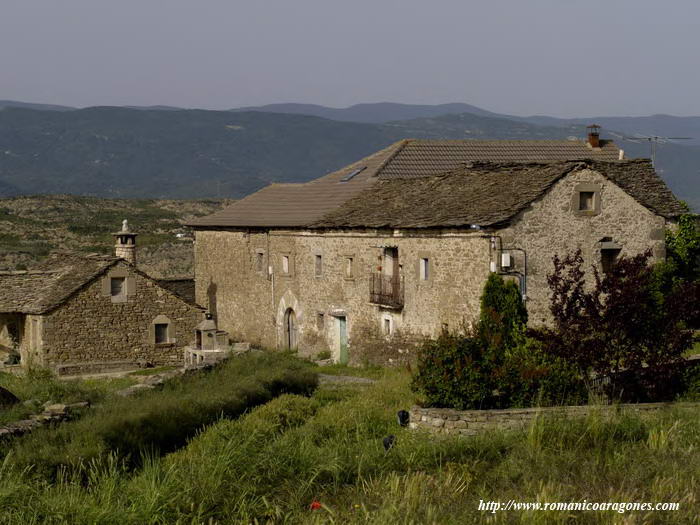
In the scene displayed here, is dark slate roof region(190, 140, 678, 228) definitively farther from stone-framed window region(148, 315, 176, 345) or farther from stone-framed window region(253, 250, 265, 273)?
stone-framed window region(148, 315, 176, 345)

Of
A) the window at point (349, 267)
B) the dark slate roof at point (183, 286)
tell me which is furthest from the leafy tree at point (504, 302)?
the dark slate roof at point (183, 286)

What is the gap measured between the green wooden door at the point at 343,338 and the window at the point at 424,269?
A: 4.88m

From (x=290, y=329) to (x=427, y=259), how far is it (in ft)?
30.6

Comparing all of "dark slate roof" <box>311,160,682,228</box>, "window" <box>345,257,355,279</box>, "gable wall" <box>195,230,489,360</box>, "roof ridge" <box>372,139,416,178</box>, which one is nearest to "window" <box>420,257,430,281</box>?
"gable wall" <box>195,230,489,360</box>

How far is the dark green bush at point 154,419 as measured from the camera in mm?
12703

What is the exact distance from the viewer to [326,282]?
100 ft

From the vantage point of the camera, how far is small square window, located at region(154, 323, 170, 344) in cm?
3094

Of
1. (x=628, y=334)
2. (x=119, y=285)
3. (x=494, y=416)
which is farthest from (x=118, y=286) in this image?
(x=494, y=416)

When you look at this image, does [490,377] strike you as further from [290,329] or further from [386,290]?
[290,329]

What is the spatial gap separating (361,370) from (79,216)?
69273 mm

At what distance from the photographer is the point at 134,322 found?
3039 centimetres

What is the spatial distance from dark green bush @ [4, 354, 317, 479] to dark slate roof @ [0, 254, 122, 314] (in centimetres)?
983

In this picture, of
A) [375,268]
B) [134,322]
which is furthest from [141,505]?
[134,322]

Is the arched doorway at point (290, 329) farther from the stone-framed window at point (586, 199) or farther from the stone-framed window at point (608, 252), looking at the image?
the stone-framed window at point (586, 199)
